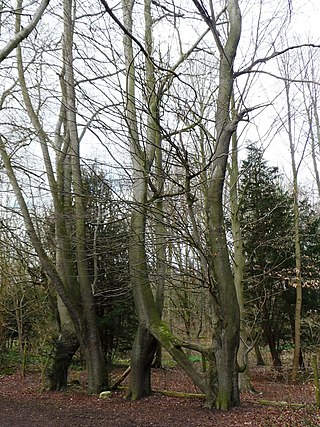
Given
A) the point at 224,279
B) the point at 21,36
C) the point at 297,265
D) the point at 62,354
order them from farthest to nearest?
1. the point at 297,265
2. the point at 62,354
3. the point at 224,279
4. the point at 21,36

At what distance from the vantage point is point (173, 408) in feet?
24.7

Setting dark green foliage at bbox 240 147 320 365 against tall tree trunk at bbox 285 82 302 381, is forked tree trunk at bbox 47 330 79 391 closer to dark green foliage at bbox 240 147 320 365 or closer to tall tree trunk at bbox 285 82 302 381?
dark green foliage at bbox 240 147 320 365

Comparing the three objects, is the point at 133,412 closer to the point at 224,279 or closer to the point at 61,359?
the point at 224,279

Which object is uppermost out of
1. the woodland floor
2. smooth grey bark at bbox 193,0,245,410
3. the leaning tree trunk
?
smooth grey bark at bbox 193,0,245,410

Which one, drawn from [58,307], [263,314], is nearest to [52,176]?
[58,307]

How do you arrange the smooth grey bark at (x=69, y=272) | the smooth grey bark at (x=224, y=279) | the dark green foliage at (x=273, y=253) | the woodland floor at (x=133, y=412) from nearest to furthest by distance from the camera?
the woodland floor at (x=133, y=412) → the smooth grey bark at (x=224, y=279) → the smooth grey bark at (x=69, y=272) → the dark green foliage at (x=273, y=253)

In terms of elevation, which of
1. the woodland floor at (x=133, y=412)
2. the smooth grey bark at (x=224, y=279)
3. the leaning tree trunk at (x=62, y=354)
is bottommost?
the woodland floor at (x=133, y=412)

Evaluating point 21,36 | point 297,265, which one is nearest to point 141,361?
point 21,36

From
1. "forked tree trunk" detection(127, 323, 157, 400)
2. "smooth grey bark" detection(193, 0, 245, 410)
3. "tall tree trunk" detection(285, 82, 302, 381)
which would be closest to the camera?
"smooth grey bark" detection(193, 0, 245, 410)

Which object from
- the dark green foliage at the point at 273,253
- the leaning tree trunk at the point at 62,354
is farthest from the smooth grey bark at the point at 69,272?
the dark green foliage at the point at 273,253

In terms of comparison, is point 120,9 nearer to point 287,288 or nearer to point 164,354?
point 287,288

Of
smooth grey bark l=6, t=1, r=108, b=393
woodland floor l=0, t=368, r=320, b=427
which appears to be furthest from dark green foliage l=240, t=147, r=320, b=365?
smooth grey bark l=6, t=1, r=108, b=393

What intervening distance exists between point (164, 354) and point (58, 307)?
29.5 ft

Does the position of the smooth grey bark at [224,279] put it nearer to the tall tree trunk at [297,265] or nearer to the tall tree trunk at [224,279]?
the tall tree trunk at [224,279]
